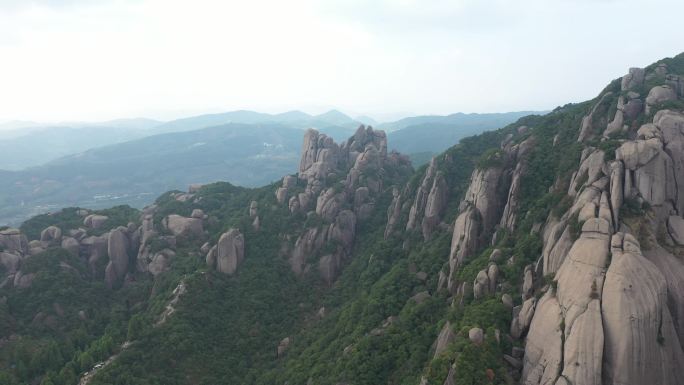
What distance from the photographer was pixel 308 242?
71875 mm

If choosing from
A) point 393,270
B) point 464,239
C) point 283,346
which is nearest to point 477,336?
point 464,239

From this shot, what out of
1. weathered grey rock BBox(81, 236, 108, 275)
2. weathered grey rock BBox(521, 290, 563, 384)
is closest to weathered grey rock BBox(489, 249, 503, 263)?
weathered grey rock BBox(521, 290, 563, 384)

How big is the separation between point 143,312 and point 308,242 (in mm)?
26393

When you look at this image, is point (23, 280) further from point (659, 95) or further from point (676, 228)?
point (659, 95)

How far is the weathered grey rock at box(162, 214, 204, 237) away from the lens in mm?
74875

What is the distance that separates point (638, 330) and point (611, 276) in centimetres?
339

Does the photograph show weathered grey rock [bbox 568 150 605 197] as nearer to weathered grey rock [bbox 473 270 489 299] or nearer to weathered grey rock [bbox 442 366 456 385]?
weathered grey rock [bbox 473 270 489 299]

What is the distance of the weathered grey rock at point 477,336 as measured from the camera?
102ft

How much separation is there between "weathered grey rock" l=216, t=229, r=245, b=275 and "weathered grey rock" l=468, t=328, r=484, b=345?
44866 millimetres

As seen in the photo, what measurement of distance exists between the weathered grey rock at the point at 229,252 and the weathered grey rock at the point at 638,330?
53016 mm

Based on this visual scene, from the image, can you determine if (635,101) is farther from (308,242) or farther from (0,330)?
(0,330)

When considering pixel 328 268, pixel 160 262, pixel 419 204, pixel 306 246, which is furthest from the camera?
pixel 306 246

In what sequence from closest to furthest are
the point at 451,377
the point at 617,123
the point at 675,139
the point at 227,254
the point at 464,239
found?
the point at 451,377, the point at 675,139, the point at 617,123, the point at 464,239, the point at 227,254

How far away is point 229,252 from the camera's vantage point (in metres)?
68.1
